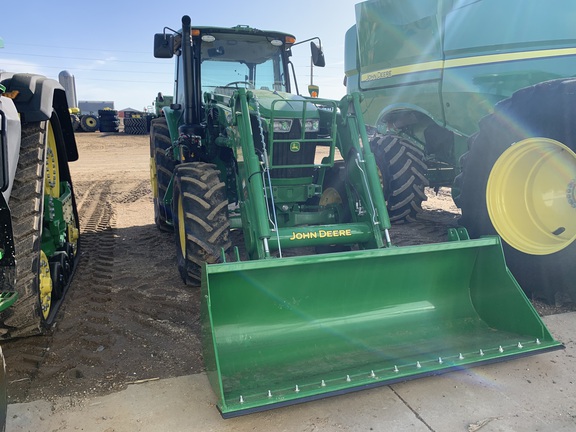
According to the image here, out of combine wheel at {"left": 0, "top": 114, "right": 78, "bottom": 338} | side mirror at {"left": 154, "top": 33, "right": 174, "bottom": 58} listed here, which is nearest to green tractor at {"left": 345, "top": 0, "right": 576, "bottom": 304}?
side mirror at {"left": 154, "top": 33, "right": 174, "bottom": 58}

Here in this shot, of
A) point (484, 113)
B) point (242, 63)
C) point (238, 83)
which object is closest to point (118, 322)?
point (238, 83)

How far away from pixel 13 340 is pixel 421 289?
2825 mm

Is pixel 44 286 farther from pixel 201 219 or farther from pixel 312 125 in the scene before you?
pixel 312 125

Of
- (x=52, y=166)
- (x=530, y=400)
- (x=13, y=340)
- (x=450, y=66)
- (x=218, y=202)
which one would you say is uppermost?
(x=450, y=66)

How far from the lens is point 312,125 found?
4211 mm

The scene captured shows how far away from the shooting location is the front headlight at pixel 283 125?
4.06m

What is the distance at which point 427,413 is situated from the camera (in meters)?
2.56

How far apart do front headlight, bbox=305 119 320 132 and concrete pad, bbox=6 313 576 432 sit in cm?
228

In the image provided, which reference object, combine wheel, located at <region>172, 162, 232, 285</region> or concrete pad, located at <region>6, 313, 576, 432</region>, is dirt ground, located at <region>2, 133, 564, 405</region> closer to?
concrete pad, located at <region>6, 313, 576, 432</region>

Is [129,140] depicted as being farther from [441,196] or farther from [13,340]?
[13,340]

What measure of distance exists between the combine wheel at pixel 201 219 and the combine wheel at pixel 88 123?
84.3 feet

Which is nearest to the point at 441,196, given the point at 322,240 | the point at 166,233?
the point at 166,233

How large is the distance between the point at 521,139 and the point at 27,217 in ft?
11.7

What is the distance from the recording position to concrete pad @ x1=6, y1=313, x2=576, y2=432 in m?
2.45
